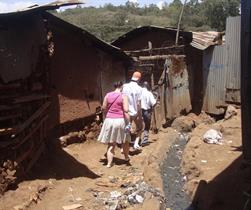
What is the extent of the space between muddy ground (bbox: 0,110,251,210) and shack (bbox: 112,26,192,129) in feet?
8.88

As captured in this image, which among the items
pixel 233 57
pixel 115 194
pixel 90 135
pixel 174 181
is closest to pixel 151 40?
pixel 233 57

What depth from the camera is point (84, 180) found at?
29.0 feet

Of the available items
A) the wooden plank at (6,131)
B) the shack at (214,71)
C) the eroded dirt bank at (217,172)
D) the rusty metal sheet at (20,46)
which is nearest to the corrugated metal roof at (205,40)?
the shack at (214,71)

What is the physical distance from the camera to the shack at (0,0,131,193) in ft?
25.9

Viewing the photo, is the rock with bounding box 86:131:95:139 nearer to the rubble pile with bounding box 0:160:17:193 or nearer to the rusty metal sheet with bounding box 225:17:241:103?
the rubble pile with bounding box 0:160:17:193

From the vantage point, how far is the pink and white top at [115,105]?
9508 mm

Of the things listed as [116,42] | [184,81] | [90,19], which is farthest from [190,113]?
[90,19]

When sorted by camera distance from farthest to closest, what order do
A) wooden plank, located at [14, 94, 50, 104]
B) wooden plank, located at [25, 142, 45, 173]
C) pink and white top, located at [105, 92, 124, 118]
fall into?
pink and white top, located at [105, 92, 124, 118] → wooden plank, located at [25, 142, 45, 173] → wooden plank, located at [14, 94, 50, 104]

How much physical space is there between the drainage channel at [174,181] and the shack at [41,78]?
245 centimetres

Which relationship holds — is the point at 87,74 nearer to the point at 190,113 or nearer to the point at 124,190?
the point at 124,190

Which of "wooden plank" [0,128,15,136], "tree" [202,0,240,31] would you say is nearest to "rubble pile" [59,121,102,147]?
"wooden plank" [0,128,15,136]

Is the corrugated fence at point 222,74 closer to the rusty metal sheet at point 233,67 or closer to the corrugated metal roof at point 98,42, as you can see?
the rusty metal sheet at point 233,67

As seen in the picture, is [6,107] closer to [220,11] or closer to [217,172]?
[217,172]

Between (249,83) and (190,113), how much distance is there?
12090mm
